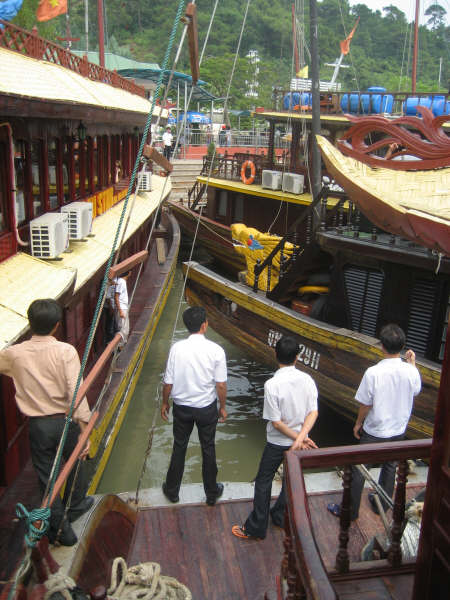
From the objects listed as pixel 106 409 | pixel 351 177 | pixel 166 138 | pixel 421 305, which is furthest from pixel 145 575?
pixel 166 138

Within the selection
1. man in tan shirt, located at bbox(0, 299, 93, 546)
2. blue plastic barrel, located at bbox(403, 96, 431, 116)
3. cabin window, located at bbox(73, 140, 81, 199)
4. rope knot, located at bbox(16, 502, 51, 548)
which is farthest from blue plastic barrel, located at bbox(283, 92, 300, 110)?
rope knot, located at bbox(16, 502, 51, 548)

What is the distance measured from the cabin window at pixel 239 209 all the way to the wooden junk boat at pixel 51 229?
738cm

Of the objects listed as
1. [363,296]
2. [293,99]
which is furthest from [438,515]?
[293,99]

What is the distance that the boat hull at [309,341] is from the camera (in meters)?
6.42

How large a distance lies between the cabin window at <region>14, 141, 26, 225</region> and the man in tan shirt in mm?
2603

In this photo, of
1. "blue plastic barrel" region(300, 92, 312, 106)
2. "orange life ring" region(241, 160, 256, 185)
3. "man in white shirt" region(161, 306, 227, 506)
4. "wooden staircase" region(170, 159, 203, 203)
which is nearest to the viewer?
"man in white shirt" region(161, 306, 227, 506)

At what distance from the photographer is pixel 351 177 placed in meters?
4.00

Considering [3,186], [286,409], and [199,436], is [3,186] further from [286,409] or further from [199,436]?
[286,409]

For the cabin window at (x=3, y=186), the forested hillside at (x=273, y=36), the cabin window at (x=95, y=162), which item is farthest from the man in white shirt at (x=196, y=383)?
the forested hillside at (x=273, y=36)

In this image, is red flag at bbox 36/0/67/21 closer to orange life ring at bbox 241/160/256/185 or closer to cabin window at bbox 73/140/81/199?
cabin window at bbox 73/140/81/199

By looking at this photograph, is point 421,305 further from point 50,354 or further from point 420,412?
point 50,354

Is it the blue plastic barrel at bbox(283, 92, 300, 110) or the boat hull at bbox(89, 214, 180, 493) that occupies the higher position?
the blue plastic barrel at bbox(283, 92, 300, 110)

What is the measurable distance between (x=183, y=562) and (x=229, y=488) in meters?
0.93

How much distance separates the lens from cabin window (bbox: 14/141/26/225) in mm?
5625
